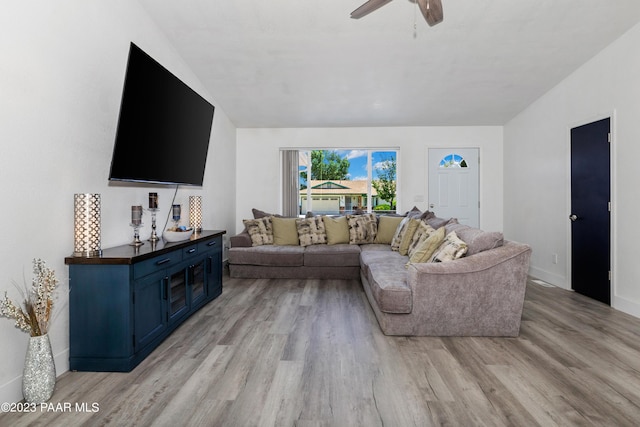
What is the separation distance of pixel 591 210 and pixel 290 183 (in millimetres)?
4417

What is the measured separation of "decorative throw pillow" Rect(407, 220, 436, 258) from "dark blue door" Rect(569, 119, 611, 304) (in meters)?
1.81

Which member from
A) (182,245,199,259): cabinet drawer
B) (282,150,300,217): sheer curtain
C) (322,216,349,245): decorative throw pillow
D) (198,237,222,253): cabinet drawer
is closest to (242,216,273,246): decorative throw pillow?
(322,216,349,245): decorative throw pillow

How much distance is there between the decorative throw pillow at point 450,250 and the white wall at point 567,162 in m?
1.90

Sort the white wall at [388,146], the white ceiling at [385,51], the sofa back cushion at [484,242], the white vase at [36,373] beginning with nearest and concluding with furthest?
the white vase at [36,373] → the sofa back cushion at [484,242] → the white ceiling at [385,51] → the white wall at [388,146]

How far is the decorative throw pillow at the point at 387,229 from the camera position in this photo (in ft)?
17.5

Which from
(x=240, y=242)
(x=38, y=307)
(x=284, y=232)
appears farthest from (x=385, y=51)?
(x=38, y=307)

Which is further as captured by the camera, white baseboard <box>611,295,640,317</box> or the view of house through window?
the view of house through window

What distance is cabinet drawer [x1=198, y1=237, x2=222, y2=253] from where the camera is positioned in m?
3.46

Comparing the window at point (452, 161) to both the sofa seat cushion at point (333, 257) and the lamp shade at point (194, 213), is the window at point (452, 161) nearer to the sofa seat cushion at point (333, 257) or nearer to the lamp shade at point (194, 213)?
the sofa seat cushion at point (333, 257)

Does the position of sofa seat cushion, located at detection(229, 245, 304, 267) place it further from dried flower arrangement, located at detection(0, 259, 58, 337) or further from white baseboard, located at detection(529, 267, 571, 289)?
white baseboard, located at detection(529, 267, 571, 289)

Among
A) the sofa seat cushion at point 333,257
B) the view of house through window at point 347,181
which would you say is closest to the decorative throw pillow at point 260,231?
the sofa seat cushion at point 333,257

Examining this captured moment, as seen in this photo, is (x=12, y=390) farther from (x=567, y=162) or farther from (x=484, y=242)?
(x=567, y=162)

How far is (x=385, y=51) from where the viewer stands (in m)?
3.96

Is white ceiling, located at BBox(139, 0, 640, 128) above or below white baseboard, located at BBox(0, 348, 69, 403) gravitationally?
above
